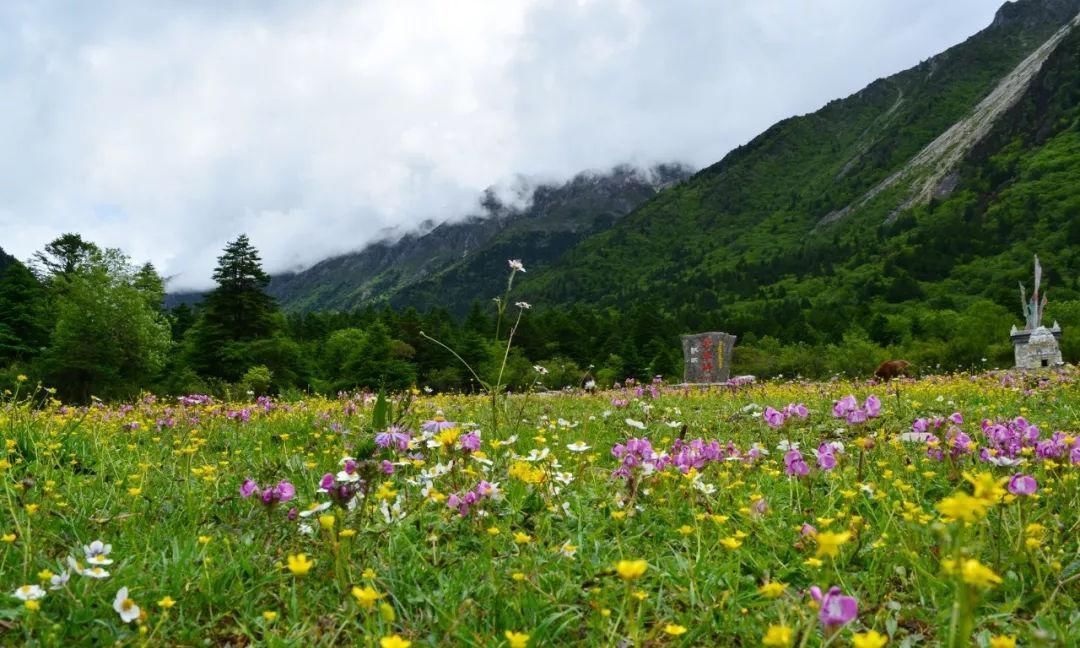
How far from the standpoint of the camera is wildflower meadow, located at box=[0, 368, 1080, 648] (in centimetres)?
216

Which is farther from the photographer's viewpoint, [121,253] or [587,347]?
[587,347]

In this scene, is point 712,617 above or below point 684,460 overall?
below

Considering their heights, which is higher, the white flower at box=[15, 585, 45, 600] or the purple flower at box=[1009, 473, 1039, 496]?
the white flower at box=[15, 585, 45, 600]

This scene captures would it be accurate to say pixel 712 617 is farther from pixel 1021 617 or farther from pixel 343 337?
pixel 343 337

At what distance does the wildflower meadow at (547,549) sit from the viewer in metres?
2.16

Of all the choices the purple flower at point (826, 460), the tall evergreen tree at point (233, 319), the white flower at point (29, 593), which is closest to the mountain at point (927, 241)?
the tall evergreen tree at point (233, 319)

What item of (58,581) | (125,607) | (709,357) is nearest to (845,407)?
(125,607)

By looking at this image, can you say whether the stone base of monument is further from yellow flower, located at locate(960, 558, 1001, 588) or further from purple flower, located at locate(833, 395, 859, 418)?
yellow flower, located at locate(960, 558, 1001, 588)

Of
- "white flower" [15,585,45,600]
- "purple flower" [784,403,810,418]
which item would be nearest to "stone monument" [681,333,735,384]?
"purple flower" [784,403,810,418]

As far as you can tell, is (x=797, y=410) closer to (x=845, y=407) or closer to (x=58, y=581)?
(x=845, y=407)

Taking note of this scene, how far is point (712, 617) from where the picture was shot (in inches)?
91.2

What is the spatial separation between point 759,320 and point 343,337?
5049cm

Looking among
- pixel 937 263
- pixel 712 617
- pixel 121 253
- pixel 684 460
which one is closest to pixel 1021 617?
pixel 712 617

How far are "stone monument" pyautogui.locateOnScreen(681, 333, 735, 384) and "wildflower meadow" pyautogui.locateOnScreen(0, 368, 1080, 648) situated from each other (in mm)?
20191
